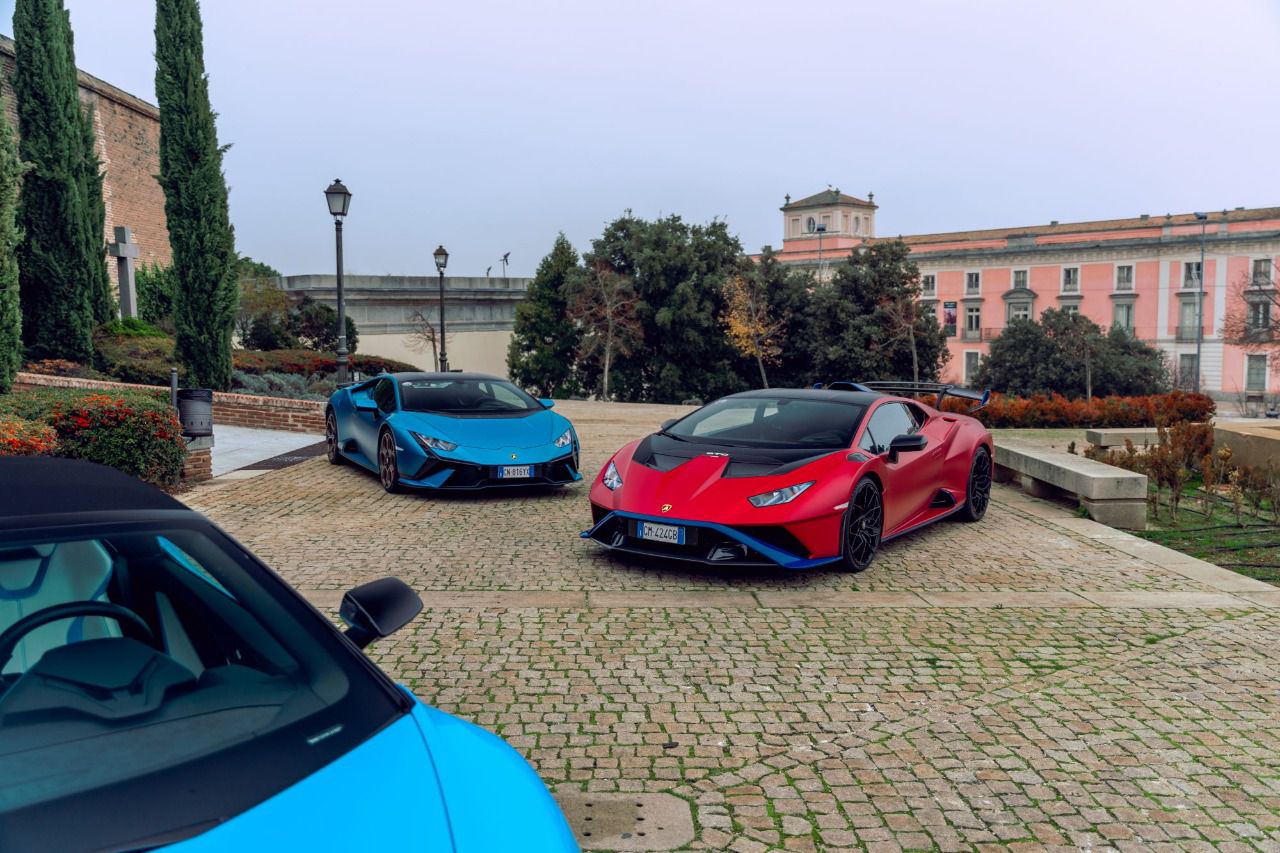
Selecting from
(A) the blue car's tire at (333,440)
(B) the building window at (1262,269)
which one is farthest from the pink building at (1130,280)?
(A) the blue car's tire at (333,440)

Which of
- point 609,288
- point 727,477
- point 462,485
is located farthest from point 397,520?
point 609,288

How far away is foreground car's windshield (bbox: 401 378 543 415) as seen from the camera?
1154 centimetres

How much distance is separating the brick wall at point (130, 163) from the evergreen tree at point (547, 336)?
20.8 metres

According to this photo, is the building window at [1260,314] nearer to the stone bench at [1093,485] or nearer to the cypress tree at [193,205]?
the stone bench at [1093,485]

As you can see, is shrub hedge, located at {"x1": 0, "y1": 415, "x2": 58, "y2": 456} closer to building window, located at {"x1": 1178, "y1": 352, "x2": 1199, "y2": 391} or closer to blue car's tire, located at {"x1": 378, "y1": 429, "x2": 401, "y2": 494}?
blue car's tire, located at {"x1": 378, "y1": 429, "x2": 401, "y2": 494}

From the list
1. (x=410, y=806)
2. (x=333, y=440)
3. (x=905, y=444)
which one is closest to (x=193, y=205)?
(x=333, y=440)

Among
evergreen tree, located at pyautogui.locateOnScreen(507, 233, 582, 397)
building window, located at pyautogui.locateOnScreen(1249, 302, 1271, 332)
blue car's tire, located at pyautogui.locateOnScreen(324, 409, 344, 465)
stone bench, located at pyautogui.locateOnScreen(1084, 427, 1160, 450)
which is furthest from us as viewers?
building window, located at pyautogui.locateOnScreen(1249, 302, 1271, 332)

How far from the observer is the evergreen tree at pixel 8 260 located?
1259 cm

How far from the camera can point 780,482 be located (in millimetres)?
7457

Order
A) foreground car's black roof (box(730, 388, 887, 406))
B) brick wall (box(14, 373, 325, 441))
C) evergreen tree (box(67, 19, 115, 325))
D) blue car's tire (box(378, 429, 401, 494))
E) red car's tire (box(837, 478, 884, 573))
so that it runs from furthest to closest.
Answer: evergreen tree (box(67, 19, 115, 325)), brick wall (box(14, 373, 325, 441)), blue car's tire (box(378, 429, 401, 494)), foreground car's black roof (box(730, 388, 887, 406)), red car's tire (box(837, 478, 884, 573))

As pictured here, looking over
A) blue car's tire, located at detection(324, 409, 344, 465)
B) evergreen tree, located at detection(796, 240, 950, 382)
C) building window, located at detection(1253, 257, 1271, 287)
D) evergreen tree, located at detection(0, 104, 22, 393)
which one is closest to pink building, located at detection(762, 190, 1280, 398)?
building window, located at detection(1253, 257, 1271, 287)

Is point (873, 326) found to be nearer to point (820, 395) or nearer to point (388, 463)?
point (388, 463)

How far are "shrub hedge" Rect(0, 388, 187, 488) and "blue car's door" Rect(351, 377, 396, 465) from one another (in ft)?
6.39

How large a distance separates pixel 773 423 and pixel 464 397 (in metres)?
4.42
